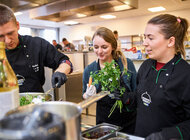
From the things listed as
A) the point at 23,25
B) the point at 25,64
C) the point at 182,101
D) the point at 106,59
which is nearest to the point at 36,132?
the point at 182,101

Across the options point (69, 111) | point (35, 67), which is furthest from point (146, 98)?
point (35, 67)

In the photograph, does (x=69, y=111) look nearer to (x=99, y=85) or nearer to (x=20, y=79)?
(x=20, y=79)

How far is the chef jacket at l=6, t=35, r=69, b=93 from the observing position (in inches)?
59.3

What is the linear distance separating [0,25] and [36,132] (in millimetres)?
1005

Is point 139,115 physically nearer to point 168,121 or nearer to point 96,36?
point 168,121

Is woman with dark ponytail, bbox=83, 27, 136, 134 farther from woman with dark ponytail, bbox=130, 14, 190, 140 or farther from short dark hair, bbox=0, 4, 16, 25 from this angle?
short dark hair, bbox=0, 4, 16, 25

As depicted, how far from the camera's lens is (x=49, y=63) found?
1.68 metres

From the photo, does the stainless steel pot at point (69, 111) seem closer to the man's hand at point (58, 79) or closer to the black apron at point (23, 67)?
the man's hand at point (58, 79)

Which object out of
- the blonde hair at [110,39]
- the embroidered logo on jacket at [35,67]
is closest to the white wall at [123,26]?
the blonde hair at [110,39]

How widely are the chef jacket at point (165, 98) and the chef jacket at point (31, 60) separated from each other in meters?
0.75

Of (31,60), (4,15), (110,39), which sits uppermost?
(4,15)

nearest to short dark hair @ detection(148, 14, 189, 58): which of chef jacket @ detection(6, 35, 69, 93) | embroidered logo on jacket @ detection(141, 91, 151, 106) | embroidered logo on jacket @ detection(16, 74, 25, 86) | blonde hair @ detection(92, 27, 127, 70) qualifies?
embroidered logo on jacket @ detection(141, 91, 151, 106)

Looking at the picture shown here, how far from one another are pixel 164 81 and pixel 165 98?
12cm

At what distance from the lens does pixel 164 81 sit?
1199mm
